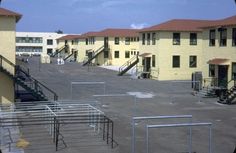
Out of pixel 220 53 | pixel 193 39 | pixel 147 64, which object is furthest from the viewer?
pixel 147 64

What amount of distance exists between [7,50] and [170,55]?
83.3 feet

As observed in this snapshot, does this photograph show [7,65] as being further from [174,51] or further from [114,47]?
[114,47]

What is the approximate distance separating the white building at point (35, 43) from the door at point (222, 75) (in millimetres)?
76245

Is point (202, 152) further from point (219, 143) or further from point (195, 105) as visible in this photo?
point (195, 105)

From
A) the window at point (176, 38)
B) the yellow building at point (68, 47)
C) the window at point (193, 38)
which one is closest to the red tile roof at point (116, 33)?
the yellow building at point (68, 47)

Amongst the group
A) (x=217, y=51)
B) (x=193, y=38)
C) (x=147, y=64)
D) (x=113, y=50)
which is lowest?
(x=147, y=64)

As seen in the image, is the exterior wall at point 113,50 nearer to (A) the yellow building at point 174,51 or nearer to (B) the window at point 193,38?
(A) the yellow building at point 174,51

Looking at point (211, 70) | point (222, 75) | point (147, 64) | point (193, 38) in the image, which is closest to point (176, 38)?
point (193, 38)

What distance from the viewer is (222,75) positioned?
1372 inches

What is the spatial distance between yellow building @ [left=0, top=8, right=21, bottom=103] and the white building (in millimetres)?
81642

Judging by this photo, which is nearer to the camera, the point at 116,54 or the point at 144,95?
the point at 144,95

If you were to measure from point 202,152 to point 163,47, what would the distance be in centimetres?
3219

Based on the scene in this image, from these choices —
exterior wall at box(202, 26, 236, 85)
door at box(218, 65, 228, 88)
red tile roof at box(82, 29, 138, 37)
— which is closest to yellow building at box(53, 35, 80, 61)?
red tile roof at box(82, 29, 138, 37)

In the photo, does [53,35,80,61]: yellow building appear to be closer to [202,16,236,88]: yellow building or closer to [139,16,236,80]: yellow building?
[139,16,236,80]: yellow building
